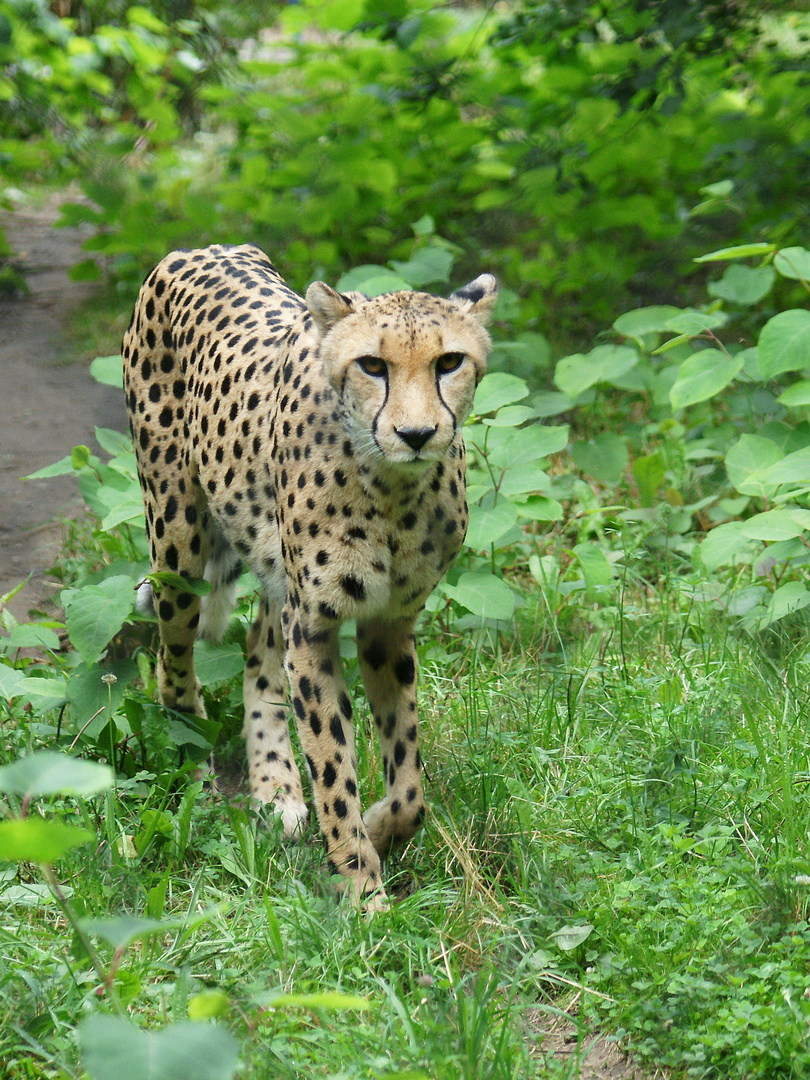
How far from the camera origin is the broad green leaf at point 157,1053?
1465mm

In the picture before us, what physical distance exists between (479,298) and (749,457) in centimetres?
171

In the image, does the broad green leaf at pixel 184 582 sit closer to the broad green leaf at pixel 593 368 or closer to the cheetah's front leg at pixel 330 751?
the cheetah's front leg at pixel 330 751

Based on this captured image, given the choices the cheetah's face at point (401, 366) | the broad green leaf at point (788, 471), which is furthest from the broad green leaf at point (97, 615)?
the broad green leaf at point (788, 471)

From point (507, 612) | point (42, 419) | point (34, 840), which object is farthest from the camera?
point (42, 419)

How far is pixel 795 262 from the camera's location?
4.37 metres

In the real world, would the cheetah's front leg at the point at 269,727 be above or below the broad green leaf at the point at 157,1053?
below

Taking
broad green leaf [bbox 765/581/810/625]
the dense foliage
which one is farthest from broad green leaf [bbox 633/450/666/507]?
broad green leaf [bbox 765/581/810/625]

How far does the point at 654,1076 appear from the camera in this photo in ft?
7.75

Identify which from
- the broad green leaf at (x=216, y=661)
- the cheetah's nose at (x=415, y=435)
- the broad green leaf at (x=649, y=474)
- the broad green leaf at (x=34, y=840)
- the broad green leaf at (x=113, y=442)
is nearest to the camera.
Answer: the broad green leaf at (x=34, y=840)

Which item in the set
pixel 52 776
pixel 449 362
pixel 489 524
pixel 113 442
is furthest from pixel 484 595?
pixel 52 776

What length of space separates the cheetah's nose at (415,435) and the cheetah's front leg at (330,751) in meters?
0.68

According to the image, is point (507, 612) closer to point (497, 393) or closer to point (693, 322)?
point (497, 393)

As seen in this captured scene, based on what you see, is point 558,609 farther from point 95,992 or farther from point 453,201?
point 453,201

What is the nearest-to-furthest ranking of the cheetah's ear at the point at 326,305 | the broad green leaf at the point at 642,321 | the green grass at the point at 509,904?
1. the green grass at the point at 509,904
2. the cheetah's ear at the point at 326,305
3. the broad green leaf at the point at 642,321
